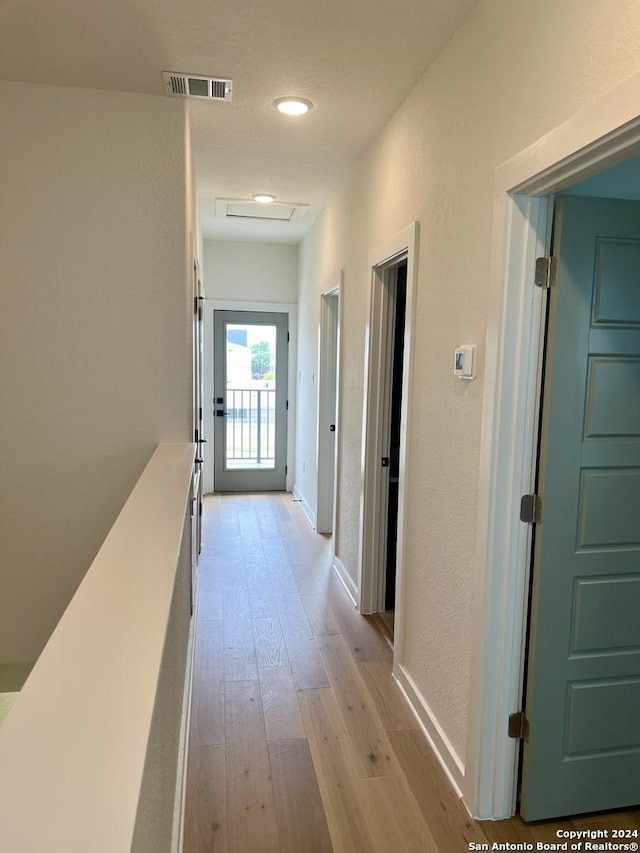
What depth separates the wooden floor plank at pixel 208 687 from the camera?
91.0 inches

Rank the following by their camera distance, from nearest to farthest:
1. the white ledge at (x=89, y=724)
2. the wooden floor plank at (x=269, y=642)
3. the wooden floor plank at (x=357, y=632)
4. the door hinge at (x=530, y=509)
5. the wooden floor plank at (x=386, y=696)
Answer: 1. the white ledge at (x=89, y=724)
2. the door hinge at (x=530, y=509)
3. the wooden floor plank at (x=386, y=696)
4. the wooden floor plank at (x=269, y=642)
5. the wooden floor plank at (x=357, y=632)

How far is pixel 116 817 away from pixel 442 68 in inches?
97.0

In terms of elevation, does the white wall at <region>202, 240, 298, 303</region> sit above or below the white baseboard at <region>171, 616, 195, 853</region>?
above

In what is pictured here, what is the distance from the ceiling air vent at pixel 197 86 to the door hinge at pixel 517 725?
2.71 meters

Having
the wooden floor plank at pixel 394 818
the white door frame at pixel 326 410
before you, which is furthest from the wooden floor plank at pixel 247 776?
the white door frame at pixel 326 410

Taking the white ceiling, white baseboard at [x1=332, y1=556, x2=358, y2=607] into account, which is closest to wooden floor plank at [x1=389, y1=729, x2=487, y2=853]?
white baseboard at [x1=332, y1=556, x2=358, y2=607]

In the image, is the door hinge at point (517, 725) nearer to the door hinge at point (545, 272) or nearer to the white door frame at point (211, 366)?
the door hinge at point (545, 272)

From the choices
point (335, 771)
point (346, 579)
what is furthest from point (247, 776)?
point (346, 579)

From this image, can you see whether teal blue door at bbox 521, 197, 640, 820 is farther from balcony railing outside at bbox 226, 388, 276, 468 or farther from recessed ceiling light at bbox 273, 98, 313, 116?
balcony railing outside at bbox 226, 388, 276, 468

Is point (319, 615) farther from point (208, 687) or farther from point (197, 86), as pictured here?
point (197, 86)

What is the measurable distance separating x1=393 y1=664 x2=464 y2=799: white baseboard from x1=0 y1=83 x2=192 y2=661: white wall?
5.22ft

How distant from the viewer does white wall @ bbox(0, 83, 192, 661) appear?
8.49 ft

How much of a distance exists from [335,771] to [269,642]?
3.26 feet

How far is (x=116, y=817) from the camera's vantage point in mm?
630
